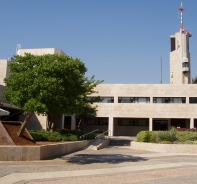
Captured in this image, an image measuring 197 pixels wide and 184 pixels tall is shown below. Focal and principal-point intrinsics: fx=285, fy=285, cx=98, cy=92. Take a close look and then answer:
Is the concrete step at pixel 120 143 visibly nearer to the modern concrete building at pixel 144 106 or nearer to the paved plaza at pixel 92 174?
the modern concrete building at pixel 144 106

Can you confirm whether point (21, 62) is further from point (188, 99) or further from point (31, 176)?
point (188, 99)

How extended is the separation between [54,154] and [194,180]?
8.15m

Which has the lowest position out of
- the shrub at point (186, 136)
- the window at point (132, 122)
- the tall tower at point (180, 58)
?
the shrub at point (186, 136)

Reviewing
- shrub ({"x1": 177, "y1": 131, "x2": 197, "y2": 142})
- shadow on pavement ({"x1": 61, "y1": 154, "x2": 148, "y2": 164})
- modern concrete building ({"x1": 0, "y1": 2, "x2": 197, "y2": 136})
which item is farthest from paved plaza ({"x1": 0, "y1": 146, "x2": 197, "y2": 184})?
modern concrete building ({"x1": 0, "y1": 2, "x2": 197, "y2": 136})

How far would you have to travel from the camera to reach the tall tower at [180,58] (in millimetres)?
57375

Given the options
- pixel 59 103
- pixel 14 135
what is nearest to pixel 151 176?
pixel 59 103

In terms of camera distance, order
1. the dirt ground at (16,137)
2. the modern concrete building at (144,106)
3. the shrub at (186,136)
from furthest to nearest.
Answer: the modern concrete building at (144,106), the shrub at (186,136), the dirt ground at (16,137)

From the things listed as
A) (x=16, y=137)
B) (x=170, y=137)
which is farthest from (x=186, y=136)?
(x=16, y=137)

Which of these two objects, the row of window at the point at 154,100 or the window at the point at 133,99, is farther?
the window at the point at 133,99

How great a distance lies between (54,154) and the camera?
15.7 meters

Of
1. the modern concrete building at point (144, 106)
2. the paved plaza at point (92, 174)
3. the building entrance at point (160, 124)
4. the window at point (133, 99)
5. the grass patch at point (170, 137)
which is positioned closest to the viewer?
the paved plaza at point (92, 174)

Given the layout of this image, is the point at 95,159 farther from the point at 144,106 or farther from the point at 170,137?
the point at 144,106

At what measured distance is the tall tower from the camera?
57.4 meters

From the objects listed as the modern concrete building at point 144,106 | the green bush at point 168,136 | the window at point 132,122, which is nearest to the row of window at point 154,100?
the modern concrete building at point 144,106
